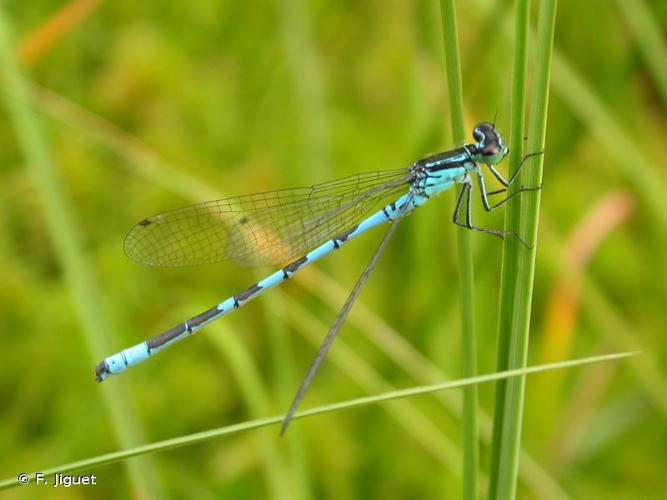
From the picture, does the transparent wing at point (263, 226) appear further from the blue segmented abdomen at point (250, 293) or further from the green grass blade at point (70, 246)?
the green grass blade at point (70, 246)

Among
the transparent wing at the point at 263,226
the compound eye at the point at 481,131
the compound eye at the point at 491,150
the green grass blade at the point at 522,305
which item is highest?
the transparent wing at the point at 263,226

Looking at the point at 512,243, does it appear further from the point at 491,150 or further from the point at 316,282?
the point at 316,282

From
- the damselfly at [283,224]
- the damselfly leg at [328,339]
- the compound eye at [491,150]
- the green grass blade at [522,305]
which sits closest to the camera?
the green grass blade at [522,305]

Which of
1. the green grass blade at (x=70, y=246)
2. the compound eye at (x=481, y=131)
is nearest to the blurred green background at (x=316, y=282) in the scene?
the compound eye at (x=481, y=131)

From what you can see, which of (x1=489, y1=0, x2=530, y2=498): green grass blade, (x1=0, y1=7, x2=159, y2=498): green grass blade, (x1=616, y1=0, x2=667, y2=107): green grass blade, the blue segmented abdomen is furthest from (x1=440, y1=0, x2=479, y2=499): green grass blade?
(x1=616, y1=0, x2=667, y2=107): green grass blade

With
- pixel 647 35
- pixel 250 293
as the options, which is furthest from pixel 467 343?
pixel 647 35

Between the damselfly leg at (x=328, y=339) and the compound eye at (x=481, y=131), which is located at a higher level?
the compound eye at (x=481, y=131)

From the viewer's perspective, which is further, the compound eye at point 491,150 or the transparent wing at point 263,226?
the transparent wing at point 263,226

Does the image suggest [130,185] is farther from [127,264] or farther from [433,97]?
[433,97]

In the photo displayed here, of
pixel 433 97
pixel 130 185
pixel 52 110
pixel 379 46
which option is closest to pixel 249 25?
pixel 379 46
